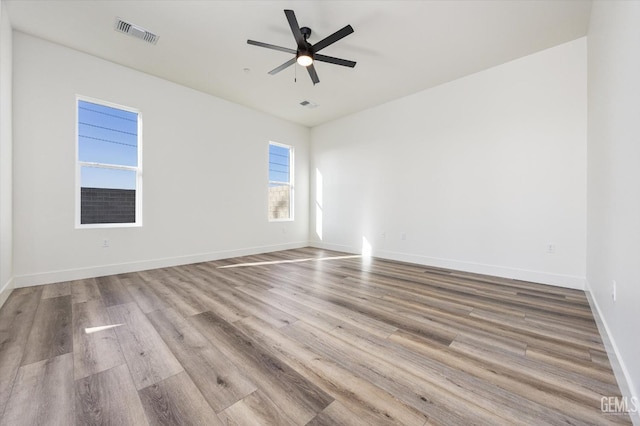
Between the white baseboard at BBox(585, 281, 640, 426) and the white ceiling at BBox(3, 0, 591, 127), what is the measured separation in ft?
10.1

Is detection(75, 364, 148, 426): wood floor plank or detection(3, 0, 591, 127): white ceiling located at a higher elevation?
detection(3, 0, 591, 127): white ceiling

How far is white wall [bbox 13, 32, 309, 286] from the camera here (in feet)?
9.99

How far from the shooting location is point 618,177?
1.59m

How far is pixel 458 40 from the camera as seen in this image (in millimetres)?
3076

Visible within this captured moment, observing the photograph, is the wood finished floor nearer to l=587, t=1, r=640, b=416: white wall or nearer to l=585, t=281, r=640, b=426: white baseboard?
l=585, t=281, r=640, b=426: white baseboard

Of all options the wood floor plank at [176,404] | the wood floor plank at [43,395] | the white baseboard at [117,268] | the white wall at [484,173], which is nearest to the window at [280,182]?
the white baseboard at [117,268]

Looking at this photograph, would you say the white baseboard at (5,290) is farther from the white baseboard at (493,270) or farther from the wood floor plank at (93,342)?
the white baseboard at (493,270)

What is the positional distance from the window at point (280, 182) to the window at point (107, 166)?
259cm

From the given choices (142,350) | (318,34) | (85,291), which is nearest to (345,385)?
(142,350)

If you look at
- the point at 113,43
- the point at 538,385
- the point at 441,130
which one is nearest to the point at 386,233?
the point at 441,130

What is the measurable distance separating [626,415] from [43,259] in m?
5.35

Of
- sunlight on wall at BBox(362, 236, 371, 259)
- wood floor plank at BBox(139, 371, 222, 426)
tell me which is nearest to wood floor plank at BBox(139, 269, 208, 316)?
wood floor plank at BBox(139, 371, 222, 426)

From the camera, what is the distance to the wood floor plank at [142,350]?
56.7 inches

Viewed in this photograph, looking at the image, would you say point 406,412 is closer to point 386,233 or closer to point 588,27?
point 386,233
